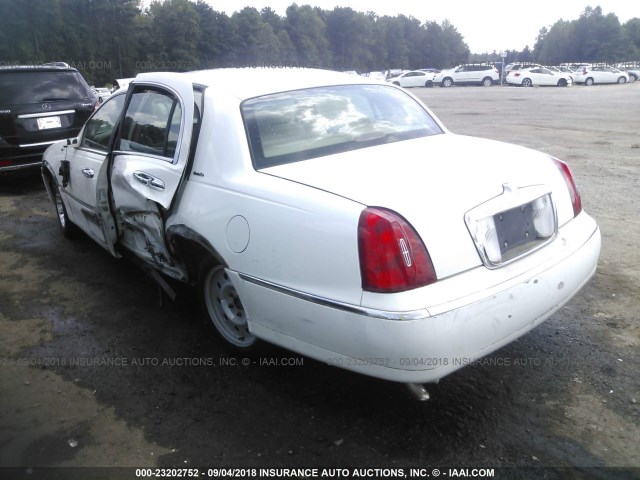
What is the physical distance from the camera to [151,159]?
147 inches

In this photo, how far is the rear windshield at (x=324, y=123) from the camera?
315 cm

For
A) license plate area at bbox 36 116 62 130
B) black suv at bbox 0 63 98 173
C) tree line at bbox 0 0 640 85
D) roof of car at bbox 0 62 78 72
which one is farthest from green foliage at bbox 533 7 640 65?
license plate area at bbox 36 116 62 130

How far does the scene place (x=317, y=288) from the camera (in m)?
2.57

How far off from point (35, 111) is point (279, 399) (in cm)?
706

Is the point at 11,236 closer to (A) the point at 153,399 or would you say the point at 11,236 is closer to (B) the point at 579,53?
(A) the point at 153,399

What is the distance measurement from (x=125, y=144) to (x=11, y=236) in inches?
114

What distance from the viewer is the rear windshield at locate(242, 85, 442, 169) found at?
3.15 meters

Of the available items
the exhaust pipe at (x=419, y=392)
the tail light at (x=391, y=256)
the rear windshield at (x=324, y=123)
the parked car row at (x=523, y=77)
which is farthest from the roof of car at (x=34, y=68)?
the parked car row at (x=523, y=77)

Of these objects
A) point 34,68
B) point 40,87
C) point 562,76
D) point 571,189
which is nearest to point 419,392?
point 571,189

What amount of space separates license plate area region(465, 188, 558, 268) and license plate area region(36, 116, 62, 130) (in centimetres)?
759

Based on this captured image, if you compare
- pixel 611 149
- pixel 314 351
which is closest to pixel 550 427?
pixel 314 351

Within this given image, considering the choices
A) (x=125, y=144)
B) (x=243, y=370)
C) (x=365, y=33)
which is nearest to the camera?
(x=243, y=370)

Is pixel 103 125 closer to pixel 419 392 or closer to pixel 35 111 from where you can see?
pixel 419 392

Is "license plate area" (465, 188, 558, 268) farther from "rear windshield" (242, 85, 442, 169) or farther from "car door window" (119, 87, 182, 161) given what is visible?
"car door window" (119, 87, 182, 161)
